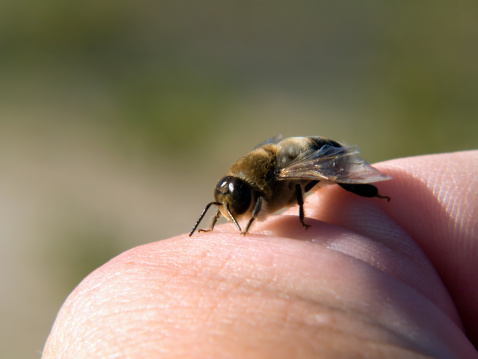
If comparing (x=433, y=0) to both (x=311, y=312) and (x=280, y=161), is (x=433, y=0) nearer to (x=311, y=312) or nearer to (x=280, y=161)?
(x=280, y=161)

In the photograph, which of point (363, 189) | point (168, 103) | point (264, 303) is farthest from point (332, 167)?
point (168, 103)

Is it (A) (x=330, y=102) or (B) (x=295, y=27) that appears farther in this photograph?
(B) (x=295, y=27)

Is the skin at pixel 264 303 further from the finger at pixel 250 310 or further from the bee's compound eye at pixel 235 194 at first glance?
the bee's compound eye at pixel 235 194

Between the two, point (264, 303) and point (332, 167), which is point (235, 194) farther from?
point (264, 303)

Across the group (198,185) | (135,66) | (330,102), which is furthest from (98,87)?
(330,102)

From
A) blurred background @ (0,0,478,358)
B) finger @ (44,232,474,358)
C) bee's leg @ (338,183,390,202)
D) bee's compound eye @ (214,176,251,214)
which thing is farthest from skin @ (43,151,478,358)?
blurred background @ (0,0,478,358)

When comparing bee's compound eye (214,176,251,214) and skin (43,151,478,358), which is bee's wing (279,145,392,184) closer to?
bee's compound eye (214,176,251,214)
